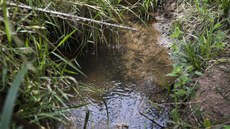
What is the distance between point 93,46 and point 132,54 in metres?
0.30

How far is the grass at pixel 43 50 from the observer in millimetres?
1615

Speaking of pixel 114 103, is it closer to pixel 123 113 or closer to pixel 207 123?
pixel 123 113

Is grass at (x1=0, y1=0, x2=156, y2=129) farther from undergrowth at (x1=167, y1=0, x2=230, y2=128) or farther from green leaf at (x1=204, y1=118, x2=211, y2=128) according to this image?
green leaf at (x1=204, y1=118, x2=211, y2=128)

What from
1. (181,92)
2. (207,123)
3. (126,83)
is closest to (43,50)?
(126,83)

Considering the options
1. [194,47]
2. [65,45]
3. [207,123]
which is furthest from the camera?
[65,45]

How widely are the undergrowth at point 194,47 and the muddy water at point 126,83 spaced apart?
0.51ft

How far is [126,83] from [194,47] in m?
0.50

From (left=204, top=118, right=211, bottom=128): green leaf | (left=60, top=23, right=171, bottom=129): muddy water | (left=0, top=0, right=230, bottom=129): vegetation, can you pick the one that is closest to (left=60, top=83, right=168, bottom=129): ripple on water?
(left=60, top=23, right=171, bottom=129): muddy water

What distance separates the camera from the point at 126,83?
8.04 feet

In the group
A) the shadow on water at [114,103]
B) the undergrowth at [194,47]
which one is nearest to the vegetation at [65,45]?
the undergrowth at [194,47]

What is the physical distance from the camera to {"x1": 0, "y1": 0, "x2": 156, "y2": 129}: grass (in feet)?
5.30

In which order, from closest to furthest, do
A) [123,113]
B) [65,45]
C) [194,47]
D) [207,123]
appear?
[207,123], [123,113], [194,47], [65,45]

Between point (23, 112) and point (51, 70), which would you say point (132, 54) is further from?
point (23, 112)

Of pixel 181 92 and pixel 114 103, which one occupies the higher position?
pixel 181 92
